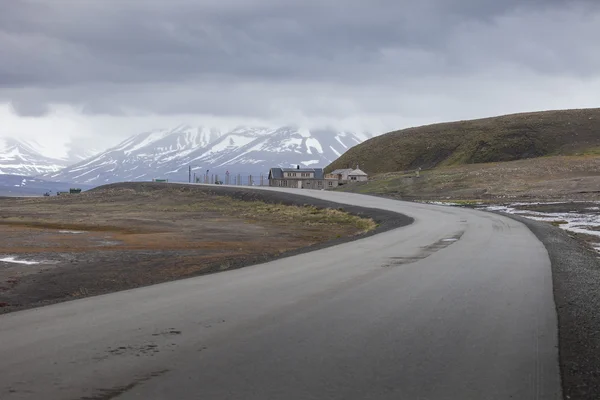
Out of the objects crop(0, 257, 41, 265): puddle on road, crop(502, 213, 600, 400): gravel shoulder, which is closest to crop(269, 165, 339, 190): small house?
crop(0, 257, 41, 265): puddle on road

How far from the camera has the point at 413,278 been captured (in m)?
14.5

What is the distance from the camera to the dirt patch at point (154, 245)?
56.0ft

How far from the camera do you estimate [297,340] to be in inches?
329

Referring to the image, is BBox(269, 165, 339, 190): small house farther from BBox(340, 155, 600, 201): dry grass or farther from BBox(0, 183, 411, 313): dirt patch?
BBox(0, 183, 411, 313): dirt patch

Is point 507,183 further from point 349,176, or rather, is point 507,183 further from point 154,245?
point 349,176

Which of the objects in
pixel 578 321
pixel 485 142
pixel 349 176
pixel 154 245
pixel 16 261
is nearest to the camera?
pixel 578 321

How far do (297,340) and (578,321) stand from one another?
471 cm

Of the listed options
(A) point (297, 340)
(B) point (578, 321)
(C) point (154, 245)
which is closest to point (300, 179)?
(C) point (154, 245)

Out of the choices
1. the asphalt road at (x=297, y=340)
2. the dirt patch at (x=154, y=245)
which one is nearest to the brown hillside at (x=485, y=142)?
the dirt patch at (x=154, y=245)

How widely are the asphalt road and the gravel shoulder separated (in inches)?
6.8

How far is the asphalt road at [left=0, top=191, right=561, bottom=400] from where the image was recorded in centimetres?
647

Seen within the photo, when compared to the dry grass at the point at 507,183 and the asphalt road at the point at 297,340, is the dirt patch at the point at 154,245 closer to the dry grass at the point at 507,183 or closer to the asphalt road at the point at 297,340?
the asphalt road at the point at 297,340

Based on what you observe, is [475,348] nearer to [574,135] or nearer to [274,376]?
[274,376]

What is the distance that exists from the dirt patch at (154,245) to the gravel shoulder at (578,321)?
807 centimetres
